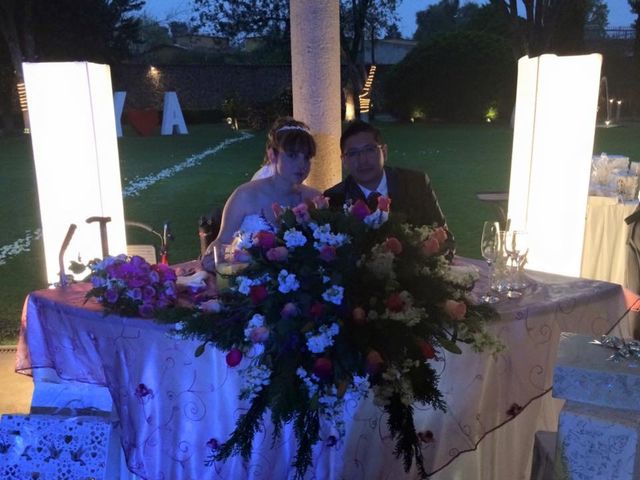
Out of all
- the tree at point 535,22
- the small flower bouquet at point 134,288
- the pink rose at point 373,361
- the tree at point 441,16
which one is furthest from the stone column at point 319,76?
the tree at point 441,16

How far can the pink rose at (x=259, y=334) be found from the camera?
1656 millimetres

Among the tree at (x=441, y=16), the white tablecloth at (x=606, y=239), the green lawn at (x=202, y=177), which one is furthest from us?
the tree at (x=441, y=16)

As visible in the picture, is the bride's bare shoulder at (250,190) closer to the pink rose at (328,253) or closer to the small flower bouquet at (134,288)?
the small flower bouquet at (134,288)

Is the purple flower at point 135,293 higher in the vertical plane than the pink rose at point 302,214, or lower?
lower

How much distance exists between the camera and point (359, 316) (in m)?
1.63

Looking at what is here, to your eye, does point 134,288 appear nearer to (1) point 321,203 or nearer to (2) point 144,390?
(2) point 144,390

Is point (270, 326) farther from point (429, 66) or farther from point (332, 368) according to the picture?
point (429, 66)

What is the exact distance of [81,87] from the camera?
327 centimetres

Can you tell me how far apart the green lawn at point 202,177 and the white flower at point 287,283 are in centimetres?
216

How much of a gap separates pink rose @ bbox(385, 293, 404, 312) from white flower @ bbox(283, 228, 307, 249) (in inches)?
11.2

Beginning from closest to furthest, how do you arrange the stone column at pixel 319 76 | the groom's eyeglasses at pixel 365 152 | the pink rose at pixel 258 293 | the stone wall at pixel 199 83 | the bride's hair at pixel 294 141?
the pink rose at pixel 258 293, the groom's eyeglasses at pixel 365 152, the bride's hair at pixel 294 141, the stone column at pixel 319 76, the stone wall at pixel 199 83

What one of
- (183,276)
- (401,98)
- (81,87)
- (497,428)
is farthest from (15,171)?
(401,98)

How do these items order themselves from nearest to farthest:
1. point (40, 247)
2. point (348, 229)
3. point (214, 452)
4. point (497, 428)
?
point (348, 229)
point (214, 452)
point (497, 428)
point (40, 247)

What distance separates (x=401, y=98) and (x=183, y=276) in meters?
24.6
